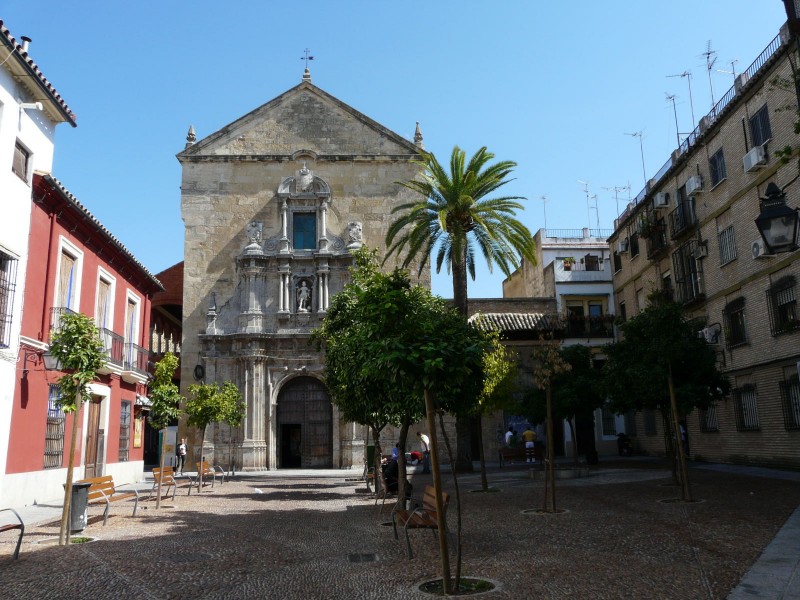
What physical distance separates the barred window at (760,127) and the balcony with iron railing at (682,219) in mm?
4720

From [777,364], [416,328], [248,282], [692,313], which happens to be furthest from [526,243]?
[416,328]

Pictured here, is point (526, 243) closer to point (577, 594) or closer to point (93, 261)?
point (93, 261)

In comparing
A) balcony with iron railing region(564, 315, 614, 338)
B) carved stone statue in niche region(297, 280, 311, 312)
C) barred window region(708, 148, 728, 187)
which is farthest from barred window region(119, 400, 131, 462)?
barred window region(708, 148, 728, 187)

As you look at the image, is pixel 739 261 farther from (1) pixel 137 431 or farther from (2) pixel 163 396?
(1) pixel 137 431

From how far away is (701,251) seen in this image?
24.9 m

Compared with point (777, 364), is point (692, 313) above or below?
above

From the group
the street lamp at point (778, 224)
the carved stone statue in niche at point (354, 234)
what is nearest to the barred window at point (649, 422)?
the carved stone statue in niche at point (354, 234)

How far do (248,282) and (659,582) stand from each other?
89.2ft

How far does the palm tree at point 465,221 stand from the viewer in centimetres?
2395

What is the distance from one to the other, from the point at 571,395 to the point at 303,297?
45.6 feet

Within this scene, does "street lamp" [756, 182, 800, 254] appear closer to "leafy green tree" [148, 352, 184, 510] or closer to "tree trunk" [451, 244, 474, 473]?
"leafy green tree" [148, 352, 184, 510]

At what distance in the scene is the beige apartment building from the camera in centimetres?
1945

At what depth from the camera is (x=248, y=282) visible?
3212cm

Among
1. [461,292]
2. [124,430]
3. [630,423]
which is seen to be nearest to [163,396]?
[124,430]
